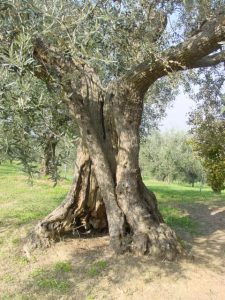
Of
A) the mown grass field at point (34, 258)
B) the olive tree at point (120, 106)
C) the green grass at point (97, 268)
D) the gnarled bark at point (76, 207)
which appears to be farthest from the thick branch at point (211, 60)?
the green grass at point (97, 268)

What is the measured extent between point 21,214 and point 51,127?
7.45 metres

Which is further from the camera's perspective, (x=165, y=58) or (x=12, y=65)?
(x=165, y=58)

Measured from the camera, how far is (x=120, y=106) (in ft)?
29.3

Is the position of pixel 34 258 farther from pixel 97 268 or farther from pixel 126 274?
pixel 126 274

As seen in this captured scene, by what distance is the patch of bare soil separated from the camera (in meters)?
7.29

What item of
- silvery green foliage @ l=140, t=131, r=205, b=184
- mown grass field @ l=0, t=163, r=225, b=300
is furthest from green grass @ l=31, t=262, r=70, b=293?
silvery green foliage @ l=140, t=131, r=205, b=184

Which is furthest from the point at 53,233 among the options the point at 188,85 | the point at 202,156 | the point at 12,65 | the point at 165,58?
the point at 202,156

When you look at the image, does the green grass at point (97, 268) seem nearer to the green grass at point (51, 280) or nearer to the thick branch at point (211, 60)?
the green grass at point (51, 280)

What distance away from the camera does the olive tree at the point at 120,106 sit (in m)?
7.95

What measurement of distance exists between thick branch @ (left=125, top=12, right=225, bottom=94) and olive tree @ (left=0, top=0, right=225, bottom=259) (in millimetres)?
19

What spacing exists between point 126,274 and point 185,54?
177 inches

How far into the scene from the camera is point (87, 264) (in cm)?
838

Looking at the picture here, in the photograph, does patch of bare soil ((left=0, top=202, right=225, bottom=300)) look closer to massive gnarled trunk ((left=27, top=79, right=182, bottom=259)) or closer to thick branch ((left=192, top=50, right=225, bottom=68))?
massive gnarled trunk ((left=27, top=79, right=182, bottom=259))

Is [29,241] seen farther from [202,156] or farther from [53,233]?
[202,156]
